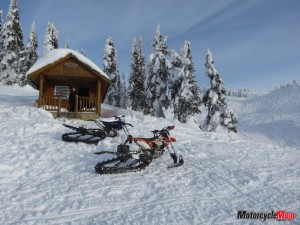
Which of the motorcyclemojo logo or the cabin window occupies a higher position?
the cabin window

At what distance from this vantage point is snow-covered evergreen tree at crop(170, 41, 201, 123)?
30183 millimetres

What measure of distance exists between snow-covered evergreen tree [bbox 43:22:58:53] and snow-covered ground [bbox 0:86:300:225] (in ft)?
125

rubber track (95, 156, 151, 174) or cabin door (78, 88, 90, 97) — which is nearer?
rubber track (95, 156, 151, 174)

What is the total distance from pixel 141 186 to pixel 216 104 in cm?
2331

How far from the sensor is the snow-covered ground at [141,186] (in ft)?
16.5

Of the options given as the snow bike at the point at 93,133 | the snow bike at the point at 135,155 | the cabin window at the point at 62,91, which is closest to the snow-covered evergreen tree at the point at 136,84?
the cabin window at the point at 62,91

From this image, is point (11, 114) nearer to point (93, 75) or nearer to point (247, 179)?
point (93, 75)

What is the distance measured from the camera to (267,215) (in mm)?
4902

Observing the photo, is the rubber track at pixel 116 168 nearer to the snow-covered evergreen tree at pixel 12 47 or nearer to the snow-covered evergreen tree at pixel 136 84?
the snow-covered evergreen tree at pixel 136 84

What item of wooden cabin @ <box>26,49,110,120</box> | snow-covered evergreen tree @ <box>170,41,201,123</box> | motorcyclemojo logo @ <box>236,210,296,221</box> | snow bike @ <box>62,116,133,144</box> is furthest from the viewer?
snow-covered evergreen tree @ <box>170,41,201,123</box>

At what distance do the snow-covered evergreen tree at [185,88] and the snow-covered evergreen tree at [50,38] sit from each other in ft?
80.8

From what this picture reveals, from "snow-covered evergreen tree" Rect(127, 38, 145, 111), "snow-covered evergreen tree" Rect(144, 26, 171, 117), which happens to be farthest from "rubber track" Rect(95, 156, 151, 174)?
"snow-covered evergreen tree" Rect(127, 38, 145, 111)

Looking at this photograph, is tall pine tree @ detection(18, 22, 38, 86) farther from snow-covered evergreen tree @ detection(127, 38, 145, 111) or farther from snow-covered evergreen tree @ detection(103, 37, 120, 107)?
snow-covered evergreen tree @ detection(127, 38, 145, 111)

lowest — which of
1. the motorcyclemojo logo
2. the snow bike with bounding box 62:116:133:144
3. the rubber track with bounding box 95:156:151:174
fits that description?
the motorcyclemojo logo
